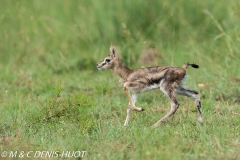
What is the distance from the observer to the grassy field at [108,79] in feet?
21.0

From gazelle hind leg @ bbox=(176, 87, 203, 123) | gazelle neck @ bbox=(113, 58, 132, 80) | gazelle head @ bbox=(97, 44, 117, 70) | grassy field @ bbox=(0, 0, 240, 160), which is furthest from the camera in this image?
gazelle head @ bbox=(97, 44, 117, 70)

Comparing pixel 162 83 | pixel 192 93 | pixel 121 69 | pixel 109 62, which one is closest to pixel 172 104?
pixel 162 83

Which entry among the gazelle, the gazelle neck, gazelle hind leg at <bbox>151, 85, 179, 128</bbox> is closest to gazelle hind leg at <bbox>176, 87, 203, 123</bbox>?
the gazelle

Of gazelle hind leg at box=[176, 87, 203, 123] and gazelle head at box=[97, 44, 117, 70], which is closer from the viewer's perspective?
gazelle hind leg at box=[176, 87, 203, 123]

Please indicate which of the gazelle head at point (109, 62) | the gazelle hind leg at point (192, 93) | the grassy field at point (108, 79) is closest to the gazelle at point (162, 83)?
the gazelle hind leg at point (192, 93)

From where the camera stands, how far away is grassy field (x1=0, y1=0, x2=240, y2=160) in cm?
639

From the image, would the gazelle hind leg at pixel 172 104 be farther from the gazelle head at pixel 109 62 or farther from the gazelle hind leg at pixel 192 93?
the gazelle head at pixel 109 62

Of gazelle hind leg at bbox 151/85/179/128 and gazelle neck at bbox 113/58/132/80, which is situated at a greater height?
gazelle neck at bbox 113/58/132/80

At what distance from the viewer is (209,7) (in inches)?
484

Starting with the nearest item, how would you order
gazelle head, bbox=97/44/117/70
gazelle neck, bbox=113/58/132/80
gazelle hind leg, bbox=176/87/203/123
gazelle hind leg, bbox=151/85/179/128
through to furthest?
gazelle hind leg, bbox=151/85/179/128, gazelle hind leg, bbox=176/87/203/123, gazelle neck, bbox=113/58/132/80, gazelle head, bbox=97/44/117/70

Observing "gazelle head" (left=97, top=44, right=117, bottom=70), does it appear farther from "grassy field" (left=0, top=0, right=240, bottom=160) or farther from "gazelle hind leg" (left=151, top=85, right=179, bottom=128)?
"gazelle hind leg" (left=151, top=85, right=179, bottom=128)

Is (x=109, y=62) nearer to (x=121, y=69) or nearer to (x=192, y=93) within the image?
(x=121, y=69)

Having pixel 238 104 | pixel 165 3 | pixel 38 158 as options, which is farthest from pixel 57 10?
pixel 38 158

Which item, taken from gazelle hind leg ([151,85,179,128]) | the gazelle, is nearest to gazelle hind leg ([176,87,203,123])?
the gazelle
